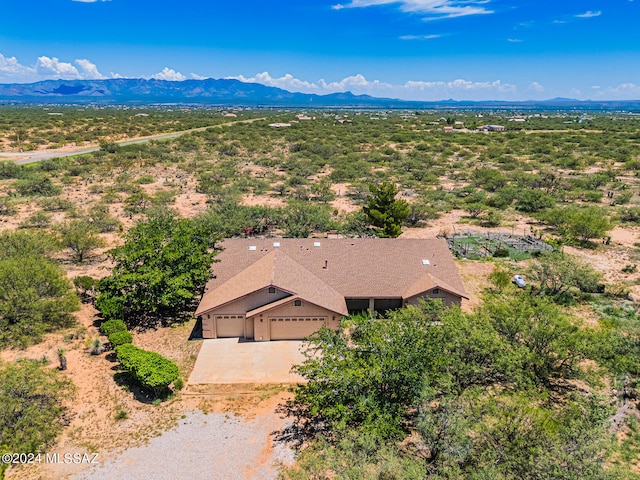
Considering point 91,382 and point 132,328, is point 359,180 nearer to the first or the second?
point 132,328

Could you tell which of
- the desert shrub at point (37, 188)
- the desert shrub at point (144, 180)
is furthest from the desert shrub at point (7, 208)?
the desert shrub at point (144, 180)

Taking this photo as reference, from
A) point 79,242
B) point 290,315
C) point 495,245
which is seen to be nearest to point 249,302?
point 290,315

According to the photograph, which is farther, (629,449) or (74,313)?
(74,313)

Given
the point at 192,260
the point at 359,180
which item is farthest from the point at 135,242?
the point at 359,180

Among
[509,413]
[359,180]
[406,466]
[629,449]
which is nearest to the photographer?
[406,466]

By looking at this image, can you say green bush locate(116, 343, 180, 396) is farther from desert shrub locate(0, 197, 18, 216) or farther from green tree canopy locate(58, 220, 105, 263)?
desert shrub locate(0, 197, 18, 216)

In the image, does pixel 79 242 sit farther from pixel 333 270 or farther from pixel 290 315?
pixel 333 270

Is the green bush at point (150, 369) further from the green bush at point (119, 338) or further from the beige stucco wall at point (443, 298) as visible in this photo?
the beige stucco wall at point (443, 298)
